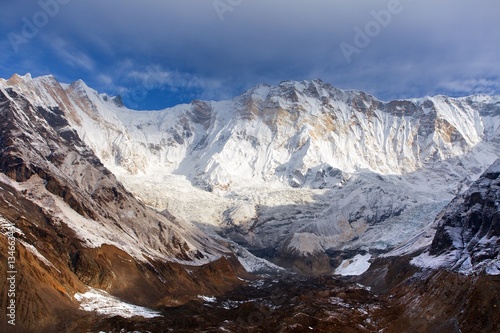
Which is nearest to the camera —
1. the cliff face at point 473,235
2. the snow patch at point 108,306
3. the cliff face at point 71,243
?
the cliff face at point 71,243

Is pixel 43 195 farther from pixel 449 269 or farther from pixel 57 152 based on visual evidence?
pixel 449 269

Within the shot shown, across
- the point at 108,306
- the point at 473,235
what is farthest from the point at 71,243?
the point at 473,235

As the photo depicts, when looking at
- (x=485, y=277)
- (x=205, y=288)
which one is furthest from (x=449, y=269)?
(x=205, y=288)

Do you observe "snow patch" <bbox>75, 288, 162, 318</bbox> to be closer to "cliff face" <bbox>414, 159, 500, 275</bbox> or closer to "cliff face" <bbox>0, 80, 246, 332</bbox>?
"cliff face" <bbox>0, 80, 246, 332</bbox>

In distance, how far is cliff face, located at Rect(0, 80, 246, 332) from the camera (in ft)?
227

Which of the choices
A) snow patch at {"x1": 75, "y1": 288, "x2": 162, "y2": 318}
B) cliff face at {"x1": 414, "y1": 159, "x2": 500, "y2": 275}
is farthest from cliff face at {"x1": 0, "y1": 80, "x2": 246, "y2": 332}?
cliff face at {"x1": 414, "y1": 159, "x2": 500, "y2": 275}

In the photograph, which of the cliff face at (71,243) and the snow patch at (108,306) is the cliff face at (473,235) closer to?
the cliff face at (71,243)

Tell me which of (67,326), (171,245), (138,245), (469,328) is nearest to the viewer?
(67,326)

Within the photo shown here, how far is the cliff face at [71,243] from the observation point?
69.3 m

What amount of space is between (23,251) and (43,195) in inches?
1501

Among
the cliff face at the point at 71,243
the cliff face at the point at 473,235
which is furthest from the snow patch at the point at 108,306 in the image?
the cliff face at the point at 473,235

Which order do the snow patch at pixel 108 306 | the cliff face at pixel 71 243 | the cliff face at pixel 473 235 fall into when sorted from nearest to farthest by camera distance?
the cliff face at pixel 71 243 < the snow patch at pixel 108 306 < the cliff face at pixel 473 235

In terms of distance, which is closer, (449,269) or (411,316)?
(411,316)

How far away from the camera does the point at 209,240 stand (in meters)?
194
